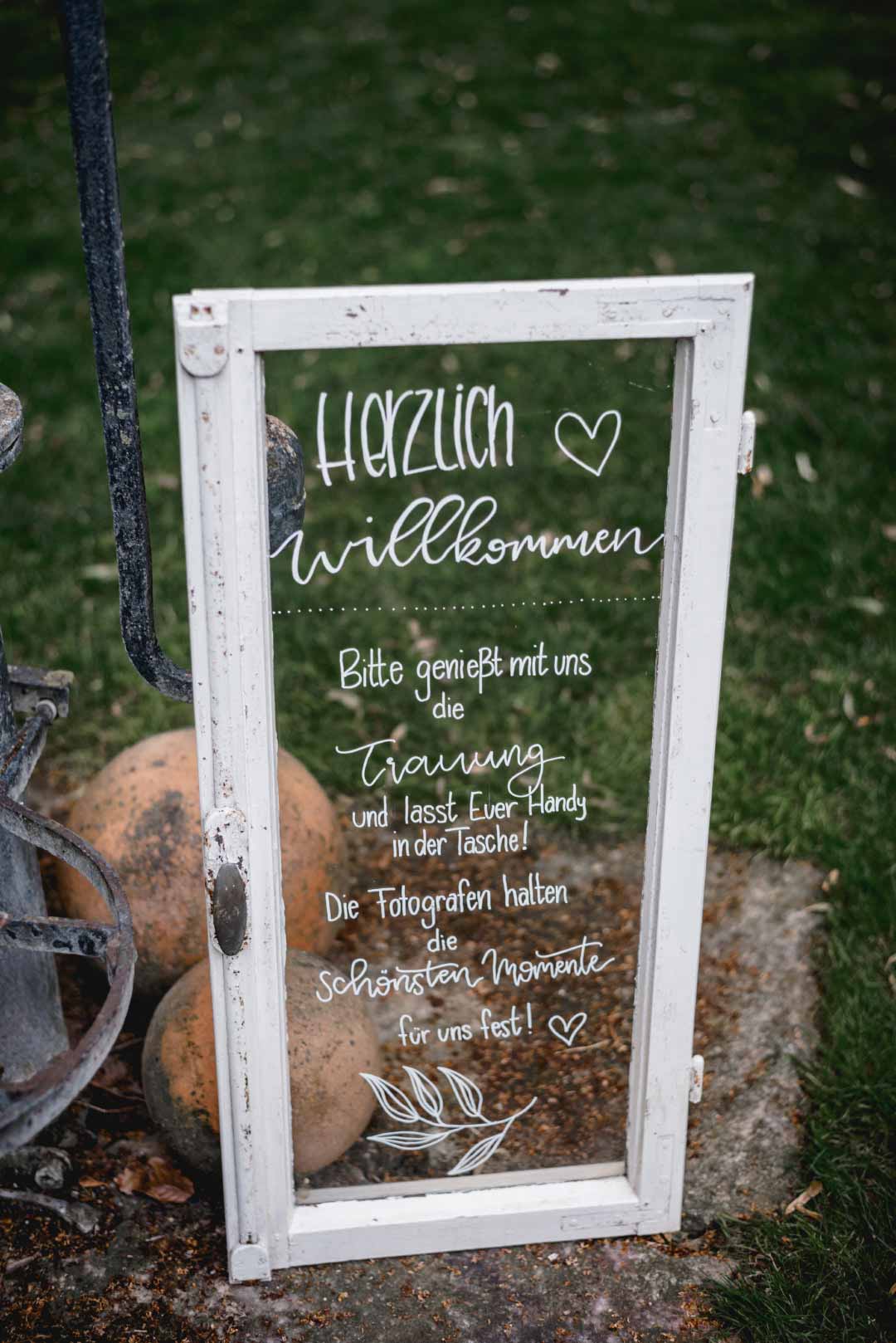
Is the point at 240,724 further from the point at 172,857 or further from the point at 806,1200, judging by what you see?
the point at 806,1200

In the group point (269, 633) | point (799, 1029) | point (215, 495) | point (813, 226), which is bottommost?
point (799, 1029)

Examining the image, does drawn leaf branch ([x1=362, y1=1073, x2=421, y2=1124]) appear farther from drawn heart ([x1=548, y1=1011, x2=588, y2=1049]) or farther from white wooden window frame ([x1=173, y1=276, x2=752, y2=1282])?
drawn heart ([x1=548, y1=1011, x2=588, y2=1049])

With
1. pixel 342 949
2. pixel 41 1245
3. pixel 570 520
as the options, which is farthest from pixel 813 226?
pixel 41 1245

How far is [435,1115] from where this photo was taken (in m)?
2.86

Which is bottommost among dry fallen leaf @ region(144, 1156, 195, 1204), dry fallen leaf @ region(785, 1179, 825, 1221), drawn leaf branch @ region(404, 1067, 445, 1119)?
dry fallen leaf @ region(785, 1179, 825, 1221)

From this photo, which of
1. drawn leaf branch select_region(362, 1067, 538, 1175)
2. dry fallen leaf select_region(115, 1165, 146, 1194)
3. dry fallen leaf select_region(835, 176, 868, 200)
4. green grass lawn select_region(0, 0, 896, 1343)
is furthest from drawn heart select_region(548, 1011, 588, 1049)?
dry fallen leaf select_region(835, 176, 868, 200)

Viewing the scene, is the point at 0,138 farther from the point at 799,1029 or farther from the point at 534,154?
the point at 799,1029

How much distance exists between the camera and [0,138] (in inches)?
344

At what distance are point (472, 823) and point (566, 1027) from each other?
0.58 m

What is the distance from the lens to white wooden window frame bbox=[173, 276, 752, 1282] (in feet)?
7.14

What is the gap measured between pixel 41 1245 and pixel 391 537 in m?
1.72

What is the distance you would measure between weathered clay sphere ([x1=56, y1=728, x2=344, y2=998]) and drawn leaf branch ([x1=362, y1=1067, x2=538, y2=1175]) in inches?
17.2

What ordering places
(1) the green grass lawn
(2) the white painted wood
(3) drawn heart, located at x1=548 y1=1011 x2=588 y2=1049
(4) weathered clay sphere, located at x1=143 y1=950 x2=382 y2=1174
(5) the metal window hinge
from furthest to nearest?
(1) the green grass lawn, (3) drawn heart, located at x1=548 y1=1011 x2=588 y2=1049, (4) weathered clay sphere, located at x1=143 y1=950 x2=382 y2=1174, (5) the metal window hinge, (2) the white painted wood

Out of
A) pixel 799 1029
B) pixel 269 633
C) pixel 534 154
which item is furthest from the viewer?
pixel 534 154
